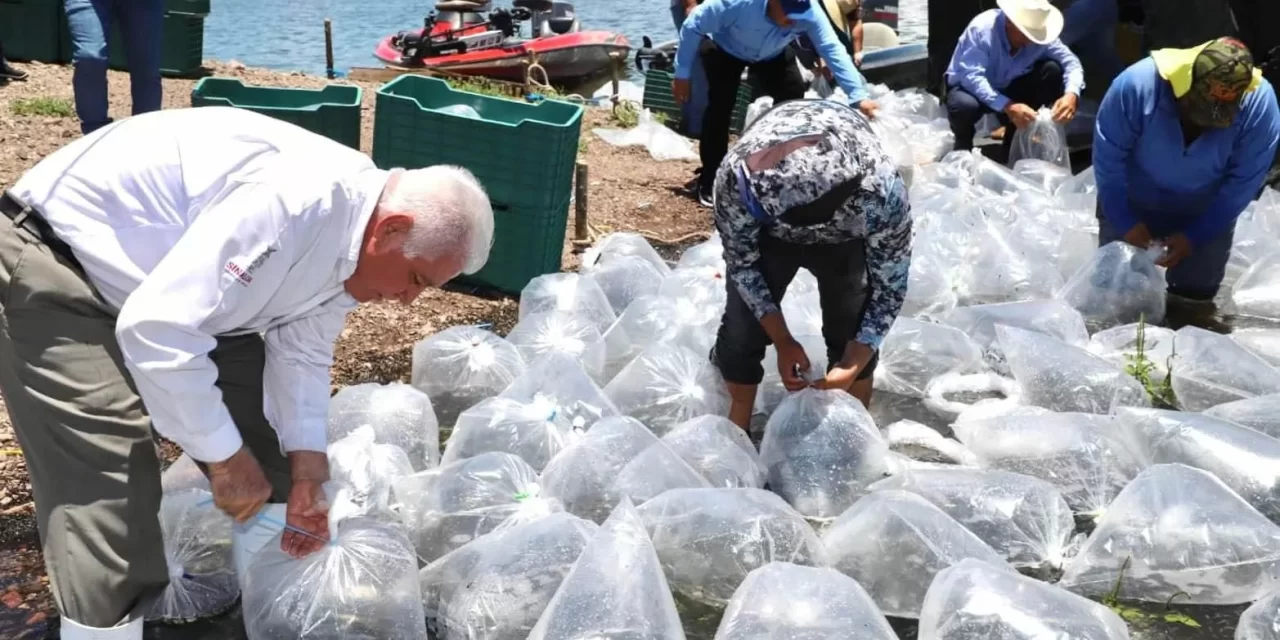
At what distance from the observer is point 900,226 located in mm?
2617

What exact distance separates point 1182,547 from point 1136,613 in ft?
0.53

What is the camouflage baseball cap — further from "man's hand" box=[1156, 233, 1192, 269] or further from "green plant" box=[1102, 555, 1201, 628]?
"green plant" box=[1102, 555, 1201, 628]

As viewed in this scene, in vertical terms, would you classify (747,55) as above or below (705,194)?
above

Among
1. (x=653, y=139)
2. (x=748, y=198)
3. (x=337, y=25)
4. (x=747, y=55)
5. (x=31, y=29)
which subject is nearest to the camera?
(x=748, y=198)

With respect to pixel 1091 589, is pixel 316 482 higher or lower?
higher

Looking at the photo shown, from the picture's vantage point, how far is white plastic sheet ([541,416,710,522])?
2469mm

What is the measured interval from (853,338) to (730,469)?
0.49 m

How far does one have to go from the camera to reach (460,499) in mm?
2400

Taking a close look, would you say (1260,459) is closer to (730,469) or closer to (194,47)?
(730,469)

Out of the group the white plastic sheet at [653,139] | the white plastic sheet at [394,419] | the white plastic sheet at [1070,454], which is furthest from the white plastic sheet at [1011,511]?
the white plastic sheet at [653,139]

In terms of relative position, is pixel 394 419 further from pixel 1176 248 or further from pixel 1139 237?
pixel 1176 248

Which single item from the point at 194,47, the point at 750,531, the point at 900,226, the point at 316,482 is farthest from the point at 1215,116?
the point at 194,47

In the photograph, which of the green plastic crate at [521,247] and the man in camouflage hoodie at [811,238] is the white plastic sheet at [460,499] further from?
the green plastic crate at [521,247]

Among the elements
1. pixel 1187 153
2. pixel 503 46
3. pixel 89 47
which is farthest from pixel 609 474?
pixel 503 46
